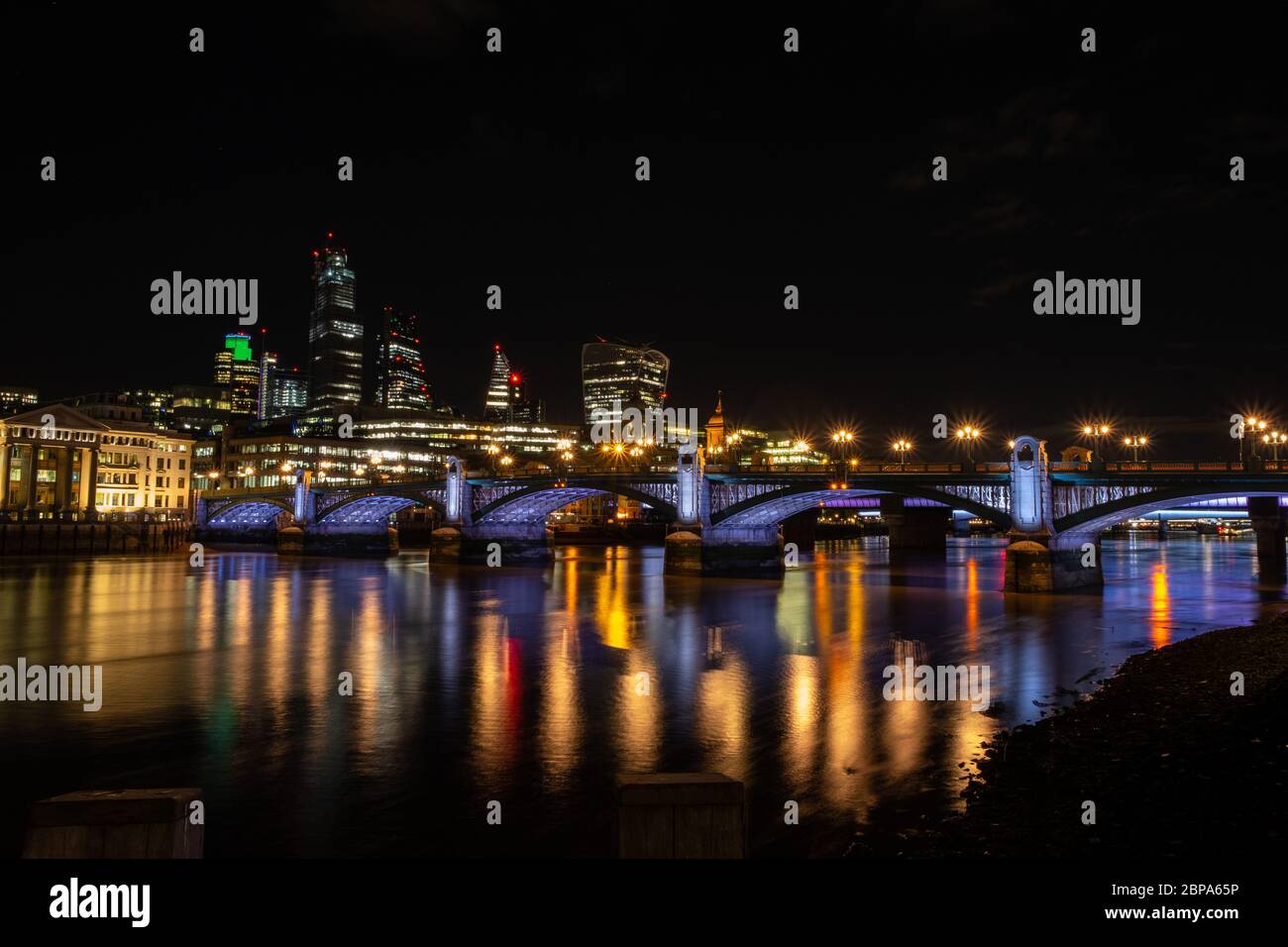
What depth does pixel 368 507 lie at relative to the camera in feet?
344

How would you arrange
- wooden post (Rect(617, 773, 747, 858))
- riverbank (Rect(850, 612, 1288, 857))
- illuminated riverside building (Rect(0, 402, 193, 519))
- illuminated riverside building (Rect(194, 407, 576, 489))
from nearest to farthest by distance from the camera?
→ 1. wooden post (Rect(617, 773, 747, 858))
2. riverbank (Rect(850, 612, 1288, 857))
3. illuminated riverside building (Rect(0, 402, 193, 519))
4. illuminated riverside building (Rect(194, 407, 576, 489))

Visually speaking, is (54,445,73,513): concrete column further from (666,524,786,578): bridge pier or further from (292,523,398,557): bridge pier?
(666,524,786,578): bridge pier

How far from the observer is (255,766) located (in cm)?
1647

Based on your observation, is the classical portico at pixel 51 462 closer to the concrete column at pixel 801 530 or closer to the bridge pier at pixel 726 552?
the bridge pier at pixel 726 552

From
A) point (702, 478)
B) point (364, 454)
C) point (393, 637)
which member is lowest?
point (393, 637)

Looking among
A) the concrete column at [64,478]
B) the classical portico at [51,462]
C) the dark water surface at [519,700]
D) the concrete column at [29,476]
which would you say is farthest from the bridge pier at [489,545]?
the concrete column at [29,476]

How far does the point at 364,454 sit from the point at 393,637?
500ft

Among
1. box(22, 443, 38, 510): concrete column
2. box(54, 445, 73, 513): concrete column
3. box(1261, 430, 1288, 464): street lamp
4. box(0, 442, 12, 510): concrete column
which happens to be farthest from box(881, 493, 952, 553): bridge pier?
box(0, 442, 12, 510): concrete column

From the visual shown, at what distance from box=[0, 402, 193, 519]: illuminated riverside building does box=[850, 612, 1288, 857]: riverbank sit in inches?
4752

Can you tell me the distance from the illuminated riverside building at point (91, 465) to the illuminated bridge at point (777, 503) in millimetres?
17926

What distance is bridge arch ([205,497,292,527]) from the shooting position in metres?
118

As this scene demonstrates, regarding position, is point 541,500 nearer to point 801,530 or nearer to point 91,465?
point 801,530
